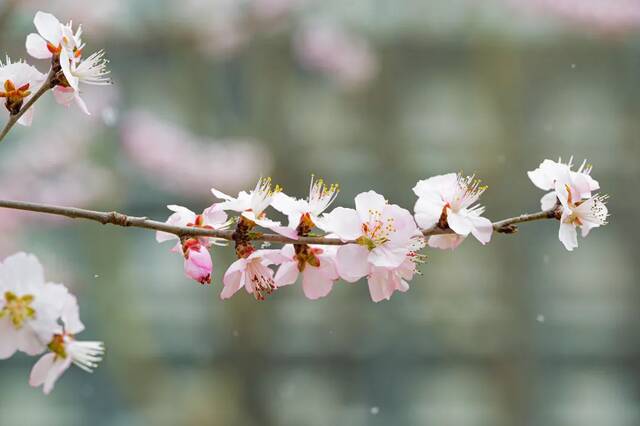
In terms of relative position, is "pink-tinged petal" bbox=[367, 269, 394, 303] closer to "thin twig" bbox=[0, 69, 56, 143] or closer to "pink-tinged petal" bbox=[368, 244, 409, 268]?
"pink-tinged petal" bbox=[368, 244, 409, 268]

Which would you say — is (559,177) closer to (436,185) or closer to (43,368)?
(436,185)

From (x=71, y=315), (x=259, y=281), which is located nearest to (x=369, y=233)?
(x=259, y=281)

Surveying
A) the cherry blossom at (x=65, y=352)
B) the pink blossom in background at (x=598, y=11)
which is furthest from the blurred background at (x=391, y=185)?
the cherry blossom at (x=65, y=352)

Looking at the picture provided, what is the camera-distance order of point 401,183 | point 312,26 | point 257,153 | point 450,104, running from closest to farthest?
point 257,153 < point 312,26 < point 401,183 < point 450,104

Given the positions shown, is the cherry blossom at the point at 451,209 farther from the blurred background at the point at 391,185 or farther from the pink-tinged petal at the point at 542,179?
the blurred background at the point at 391,185

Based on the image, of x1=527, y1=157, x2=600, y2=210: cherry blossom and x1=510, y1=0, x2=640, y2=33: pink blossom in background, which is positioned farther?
x1=510, y1=0, x2=640, y2=33: pink blossom in background

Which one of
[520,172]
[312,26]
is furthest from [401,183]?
[312,26]

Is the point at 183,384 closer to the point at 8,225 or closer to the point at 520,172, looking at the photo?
the point at 8,225

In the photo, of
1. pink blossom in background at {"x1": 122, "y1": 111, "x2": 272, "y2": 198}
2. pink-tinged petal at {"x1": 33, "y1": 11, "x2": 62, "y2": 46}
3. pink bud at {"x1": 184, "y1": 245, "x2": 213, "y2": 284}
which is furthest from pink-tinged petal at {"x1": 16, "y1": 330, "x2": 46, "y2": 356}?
pink blossom in background at {"x1": 122, "y1": 111, "x2": 272, "y2": 198}
